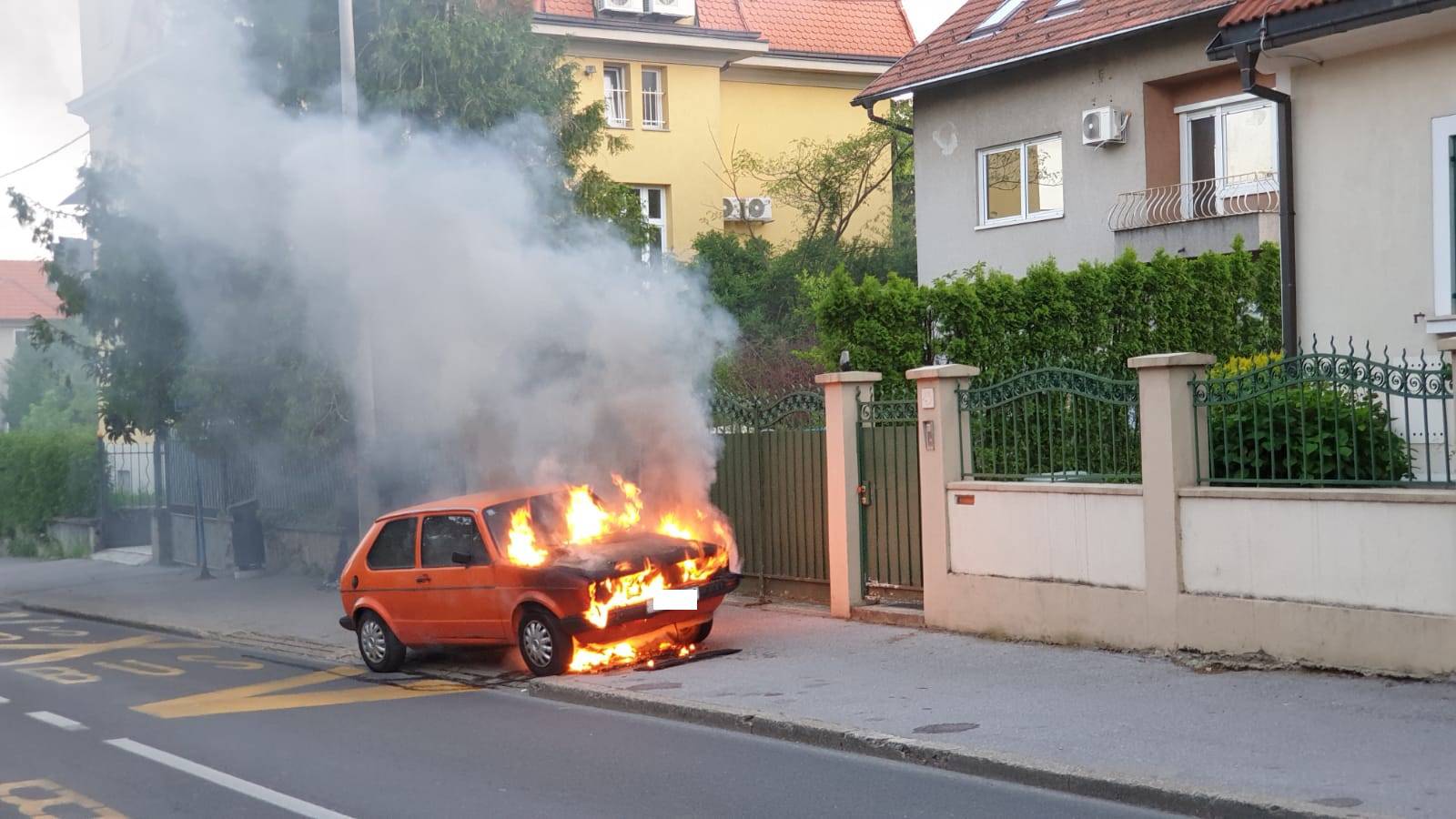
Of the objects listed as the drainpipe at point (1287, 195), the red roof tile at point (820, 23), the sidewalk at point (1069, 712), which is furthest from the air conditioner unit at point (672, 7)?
the sidewalk at point (1069, 712)

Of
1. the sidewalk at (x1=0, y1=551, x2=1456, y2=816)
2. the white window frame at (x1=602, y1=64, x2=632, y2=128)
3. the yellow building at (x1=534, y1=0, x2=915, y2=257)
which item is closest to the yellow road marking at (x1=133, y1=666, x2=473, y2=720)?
the sidewalk at (x1=0, y1=551, x2=1456, y2=816)

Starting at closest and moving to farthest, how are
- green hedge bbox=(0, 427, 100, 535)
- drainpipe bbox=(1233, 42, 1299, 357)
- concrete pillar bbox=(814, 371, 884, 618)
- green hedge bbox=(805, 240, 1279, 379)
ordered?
1. drainpipe bbox=(1233, 42, 1299, 357)
2. concrete pillar bbox=(814, 371, 884, 618)
3. green hedge bbox=(805, 240, 1279, 379)
4. green hedge bbox=(0, 427, 100, 535)

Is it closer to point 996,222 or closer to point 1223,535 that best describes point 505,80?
point 996,222

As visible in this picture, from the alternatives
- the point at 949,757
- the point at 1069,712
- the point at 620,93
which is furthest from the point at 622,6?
the point at 949,757

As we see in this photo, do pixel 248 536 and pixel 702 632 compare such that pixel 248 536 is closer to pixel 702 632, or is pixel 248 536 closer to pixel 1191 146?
pixel 702 632

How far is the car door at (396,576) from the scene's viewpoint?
12156 mm

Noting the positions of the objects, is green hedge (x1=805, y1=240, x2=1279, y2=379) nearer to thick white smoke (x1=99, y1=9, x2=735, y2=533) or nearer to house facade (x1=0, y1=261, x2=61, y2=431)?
thick white smoke (x1=99, y1=9, x2=735, y2=533)

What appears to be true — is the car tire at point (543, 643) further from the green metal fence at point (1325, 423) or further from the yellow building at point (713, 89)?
the yellow building at point (713, 89)

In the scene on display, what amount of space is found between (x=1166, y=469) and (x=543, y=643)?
4.80 m

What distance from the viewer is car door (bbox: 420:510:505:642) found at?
37.9 ft

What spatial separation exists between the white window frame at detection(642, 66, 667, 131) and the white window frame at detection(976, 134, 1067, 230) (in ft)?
38.2

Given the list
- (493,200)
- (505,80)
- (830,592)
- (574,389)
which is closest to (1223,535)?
(830,592)

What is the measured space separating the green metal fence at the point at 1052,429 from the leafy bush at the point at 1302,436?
0.78 m

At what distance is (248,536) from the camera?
21672 millimetres
